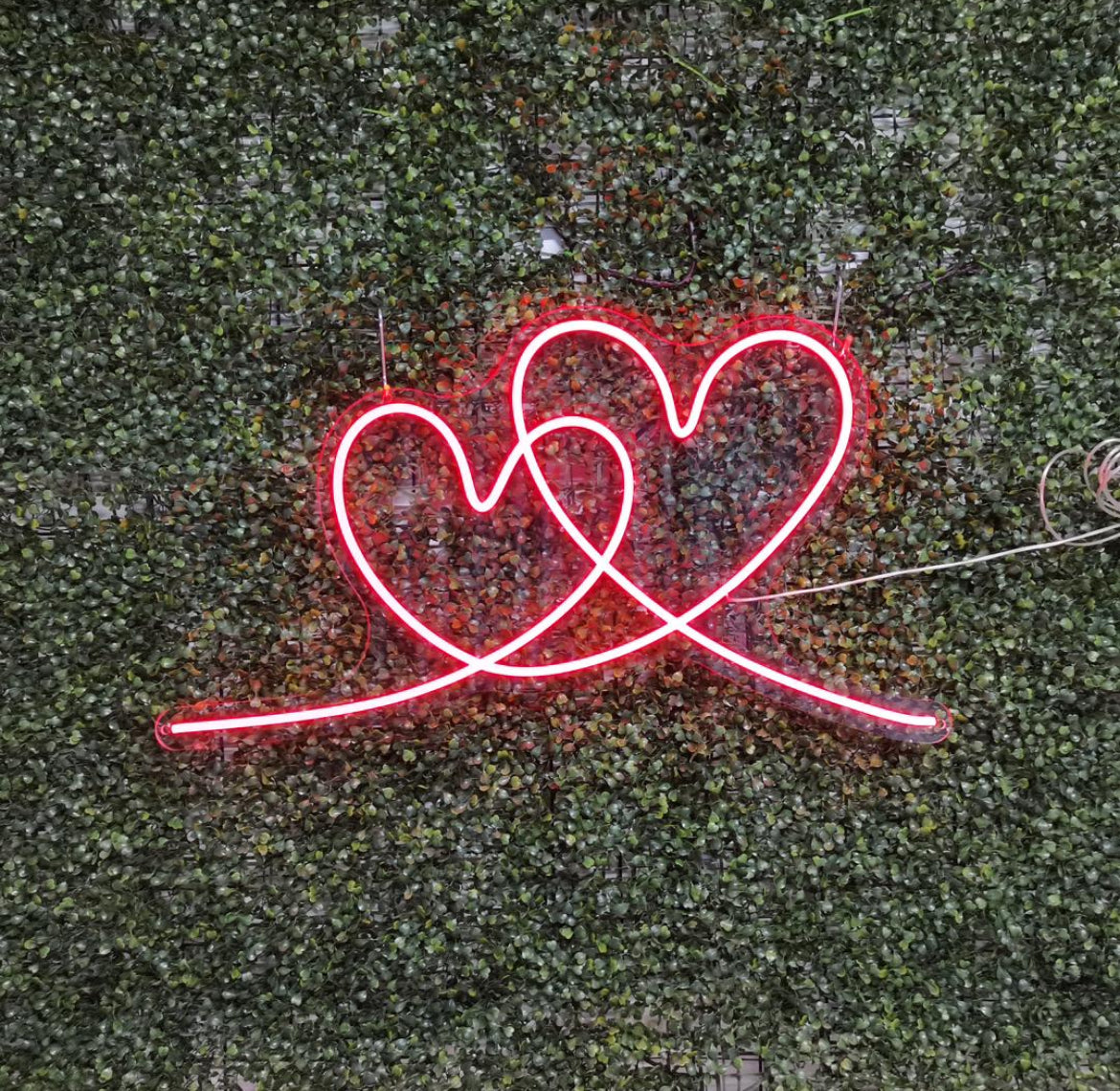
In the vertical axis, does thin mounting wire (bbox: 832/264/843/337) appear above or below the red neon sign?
above

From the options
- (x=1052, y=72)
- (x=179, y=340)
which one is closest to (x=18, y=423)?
(x=179, y=340)

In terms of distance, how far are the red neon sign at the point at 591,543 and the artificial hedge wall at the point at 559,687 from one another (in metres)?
0.15

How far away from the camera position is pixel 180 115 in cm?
244

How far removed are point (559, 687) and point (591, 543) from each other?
50 cm

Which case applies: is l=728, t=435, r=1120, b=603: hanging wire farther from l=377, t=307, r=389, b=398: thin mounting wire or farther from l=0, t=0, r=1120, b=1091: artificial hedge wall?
l=377, t=307, r=389, b=398: thin mounting wire

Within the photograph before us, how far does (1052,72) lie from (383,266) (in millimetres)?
2277

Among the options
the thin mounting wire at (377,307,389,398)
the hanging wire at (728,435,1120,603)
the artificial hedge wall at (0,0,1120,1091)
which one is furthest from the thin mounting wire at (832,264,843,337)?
the thin mounting wire at (377,307,389,398)

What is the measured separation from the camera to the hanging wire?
7.91 ft

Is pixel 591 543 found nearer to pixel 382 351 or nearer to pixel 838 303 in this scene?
pixel 382 351

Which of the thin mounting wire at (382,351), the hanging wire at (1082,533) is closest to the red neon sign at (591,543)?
the thin mounting wire at (382,351)

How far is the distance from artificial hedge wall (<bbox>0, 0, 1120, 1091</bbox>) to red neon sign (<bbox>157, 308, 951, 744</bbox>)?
148 millimetres

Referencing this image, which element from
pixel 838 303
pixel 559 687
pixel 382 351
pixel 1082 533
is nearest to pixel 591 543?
pixel 559 687

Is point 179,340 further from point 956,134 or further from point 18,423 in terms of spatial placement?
point 956,134

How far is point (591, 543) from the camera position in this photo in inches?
95.5
